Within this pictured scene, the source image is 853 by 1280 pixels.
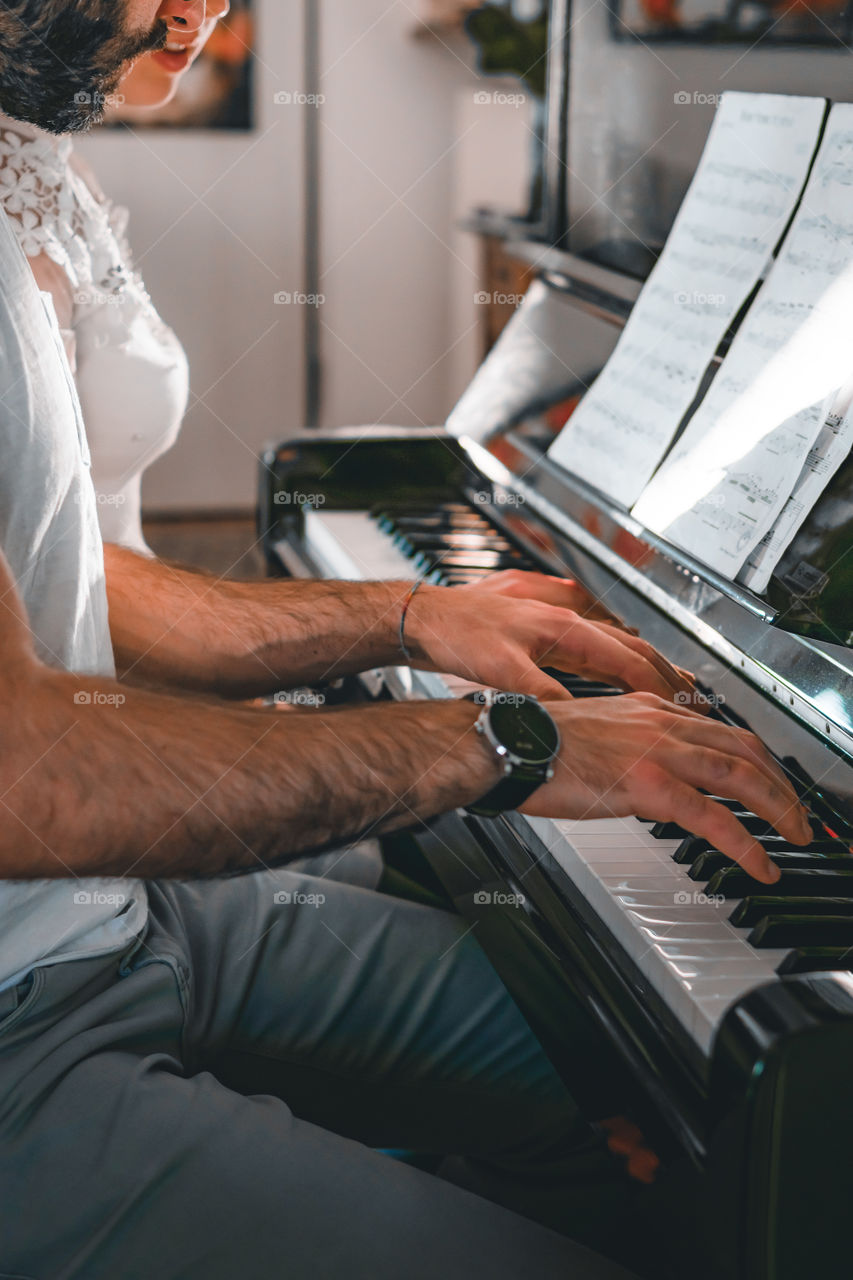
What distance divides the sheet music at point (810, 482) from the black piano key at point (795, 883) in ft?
0.98

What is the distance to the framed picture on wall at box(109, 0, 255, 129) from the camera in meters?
4.36

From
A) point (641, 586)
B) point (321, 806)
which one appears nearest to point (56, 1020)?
point (321, 806)

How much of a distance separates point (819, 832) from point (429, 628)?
1.62ft

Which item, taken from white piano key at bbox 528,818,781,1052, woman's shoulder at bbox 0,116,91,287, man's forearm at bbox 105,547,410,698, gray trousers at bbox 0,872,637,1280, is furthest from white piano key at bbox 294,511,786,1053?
woman's shoulder at bbox 0,116,91,287

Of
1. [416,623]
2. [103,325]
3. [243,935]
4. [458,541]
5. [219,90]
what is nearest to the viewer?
[243,935]

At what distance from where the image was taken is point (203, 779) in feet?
2.84

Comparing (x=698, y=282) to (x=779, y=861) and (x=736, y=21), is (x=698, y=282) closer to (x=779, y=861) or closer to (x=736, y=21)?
(x=736, y=21)

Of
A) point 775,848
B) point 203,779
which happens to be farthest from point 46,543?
point 775,848

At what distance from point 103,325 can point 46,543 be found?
666 mm

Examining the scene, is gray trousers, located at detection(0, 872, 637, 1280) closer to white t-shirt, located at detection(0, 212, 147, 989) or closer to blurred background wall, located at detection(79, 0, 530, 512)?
white t-shirt, located at detection(0, 212, 147, 989)

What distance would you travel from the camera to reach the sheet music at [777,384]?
1.11 metres

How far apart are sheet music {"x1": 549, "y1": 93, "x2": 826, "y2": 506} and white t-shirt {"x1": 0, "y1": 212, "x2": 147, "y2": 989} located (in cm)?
66

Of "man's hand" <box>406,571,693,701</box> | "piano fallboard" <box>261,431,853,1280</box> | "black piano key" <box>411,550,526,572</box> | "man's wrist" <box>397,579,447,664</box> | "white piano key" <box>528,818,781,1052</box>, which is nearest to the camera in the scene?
"piano fallboard" <box>261,431,853,1280</box>

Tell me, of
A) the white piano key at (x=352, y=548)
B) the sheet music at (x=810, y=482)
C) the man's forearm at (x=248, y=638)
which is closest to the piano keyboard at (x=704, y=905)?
the sheet music at (x=810, y=482)
